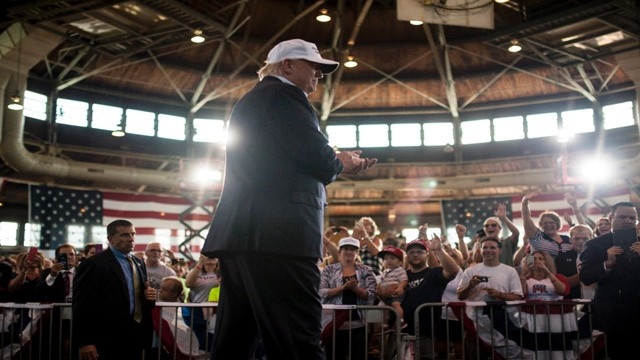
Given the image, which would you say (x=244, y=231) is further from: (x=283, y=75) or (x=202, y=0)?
(x=202, y=0)

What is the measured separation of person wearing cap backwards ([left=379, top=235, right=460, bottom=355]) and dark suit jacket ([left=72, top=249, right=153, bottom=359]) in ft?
9.70

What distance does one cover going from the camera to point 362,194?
2588 centimetres

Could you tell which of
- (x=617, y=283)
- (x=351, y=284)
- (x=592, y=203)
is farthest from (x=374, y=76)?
(x=617, y=283)

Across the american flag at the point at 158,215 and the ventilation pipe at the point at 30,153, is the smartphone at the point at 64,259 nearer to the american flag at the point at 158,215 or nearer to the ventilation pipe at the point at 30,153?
the ventilation pipe at the point at 30,153

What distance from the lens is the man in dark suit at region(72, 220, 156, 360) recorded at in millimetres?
5523

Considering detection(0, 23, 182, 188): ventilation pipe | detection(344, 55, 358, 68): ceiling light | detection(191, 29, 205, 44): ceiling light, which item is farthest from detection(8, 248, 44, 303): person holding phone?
detection(344, 55, 358, 68): ceiling light

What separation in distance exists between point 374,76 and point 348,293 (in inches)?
735

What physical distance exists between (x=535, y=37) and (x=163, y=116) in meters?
14.3

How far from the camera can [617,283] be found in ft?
19.4

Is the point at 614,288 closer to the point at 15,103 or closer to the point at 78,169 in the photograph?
the point at 15,103

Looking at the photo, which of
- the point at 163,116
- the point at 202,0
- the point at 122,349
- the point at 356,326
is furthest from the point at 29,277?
the point at 163,116

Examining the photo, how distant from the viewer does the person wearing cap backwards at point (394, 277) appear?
7.41 meters

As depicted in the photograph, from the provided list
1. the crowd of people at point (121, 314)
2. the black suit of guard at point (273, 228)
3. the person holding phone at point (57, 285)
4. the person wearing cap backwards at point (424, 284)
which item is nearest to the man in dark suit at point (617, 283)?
the person wearing cap backwards at point (424, 284)

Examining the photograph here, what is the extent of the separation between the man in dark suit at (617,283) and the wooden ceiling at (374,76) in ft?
42.9
